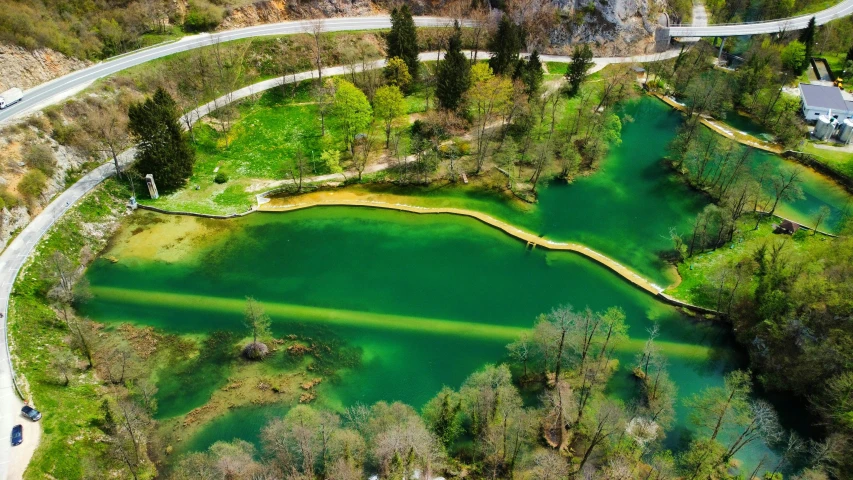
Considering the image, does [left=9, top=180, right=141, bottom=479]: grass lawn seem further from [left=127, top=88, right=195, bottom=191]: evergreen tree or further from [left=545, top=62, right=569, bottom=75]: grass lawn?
[left=545, top=62, right=569, bottom=75]: grass lawn

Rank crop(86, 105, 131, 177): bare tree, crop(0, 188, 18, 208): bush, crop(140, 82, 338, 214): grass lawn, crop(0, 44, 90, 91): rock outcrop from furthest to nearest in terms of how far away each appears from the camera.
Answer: crop(0, 44, 90, 91): rock outcrop < crop(140, 82, 338, 214): grass lawn < crop(86, 105, 131, 177): bare tree < crop(0, 188, 18, 208): bush

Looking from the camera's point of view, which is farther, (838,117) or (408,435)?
(838,117)

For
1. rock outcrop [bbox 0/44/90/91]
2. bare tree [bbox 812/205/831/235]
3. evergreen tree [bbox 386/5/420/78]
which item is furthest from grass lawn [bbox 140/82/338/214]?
bare tree [bbox 812/205/831/235]

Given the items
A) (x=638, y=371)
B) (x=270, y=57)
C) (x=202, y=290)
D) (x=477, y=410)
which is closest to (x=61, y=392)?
(x=202, y=290)

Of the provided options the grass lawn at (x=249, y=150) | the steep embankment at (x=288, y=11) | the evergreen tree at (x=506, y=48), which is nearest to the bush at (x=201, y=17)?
the steep embankment at (x=288, y=11)

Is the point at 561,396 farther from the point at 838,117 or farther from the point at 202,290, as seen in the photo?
the point at 838,117

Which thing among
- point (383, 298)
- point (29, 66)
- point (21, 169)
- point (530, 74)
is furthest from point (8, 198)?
point (530, 74)

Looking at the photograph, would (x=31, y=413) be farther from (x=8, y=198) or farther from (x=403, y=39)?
(x=403, y=39)
